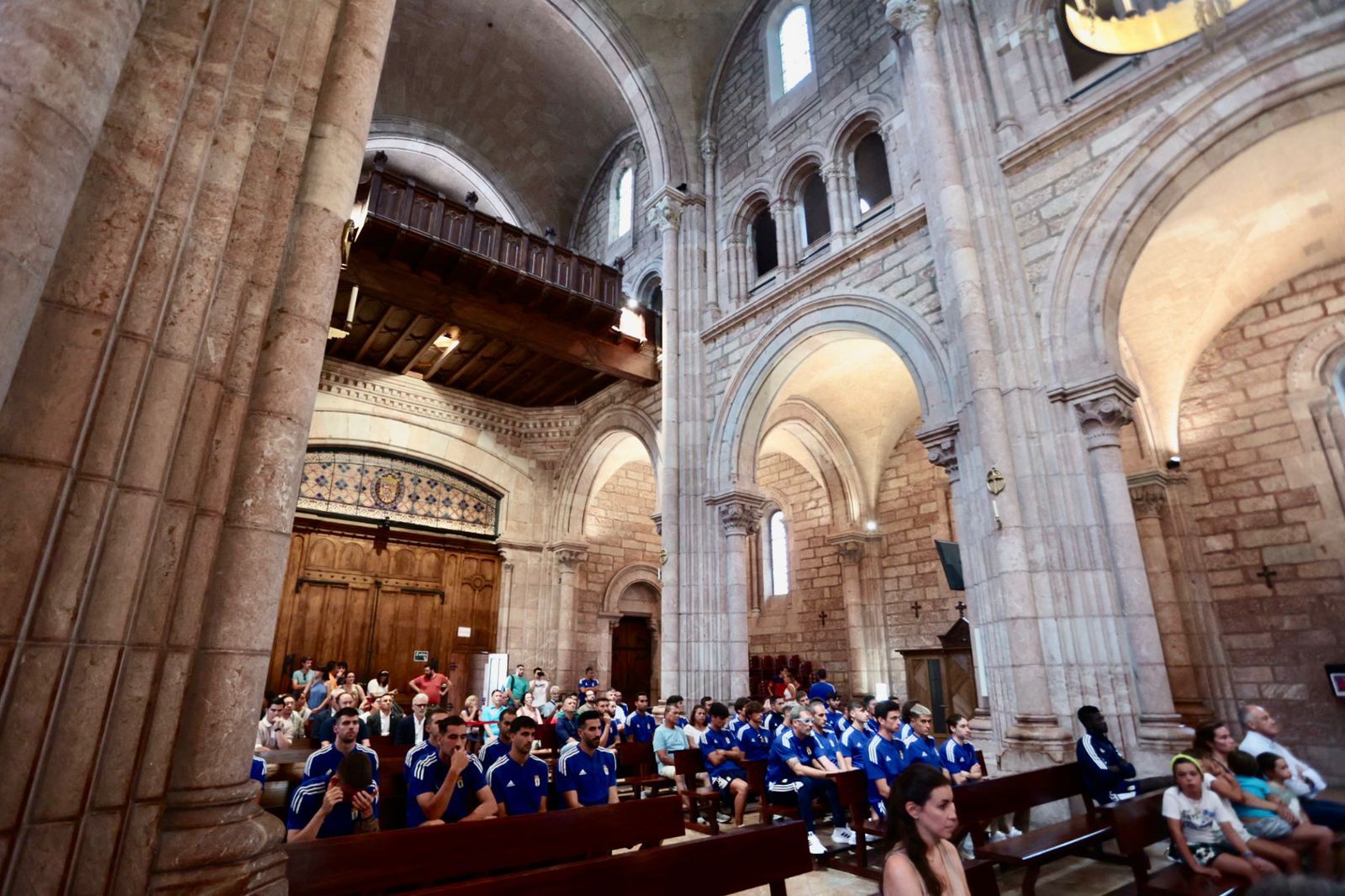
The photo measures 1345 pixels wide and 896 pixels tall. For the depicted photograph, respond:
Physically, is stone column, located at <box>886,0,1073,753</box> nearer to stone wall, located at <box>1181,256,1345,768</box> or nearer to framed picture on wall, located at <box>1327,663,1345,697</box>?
framed picture on wall, located at <box>1327,663,1345,697</box>

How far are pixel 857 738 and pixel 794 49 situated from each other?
11.2 meters

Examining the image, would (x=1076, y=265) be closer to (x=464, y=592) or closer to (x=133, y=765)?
(x=133, y=765)

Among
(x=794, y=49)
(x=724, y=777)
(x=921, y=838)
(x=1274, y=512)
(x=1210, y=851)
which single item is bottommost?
(x=724, y=777)

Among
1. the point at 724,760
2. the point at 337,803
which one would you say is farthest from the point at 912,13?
the point at 337,803

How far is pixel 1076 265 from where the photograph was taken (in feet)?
22.7

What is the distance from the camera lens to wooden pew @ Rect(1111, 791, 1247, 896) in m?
3.31

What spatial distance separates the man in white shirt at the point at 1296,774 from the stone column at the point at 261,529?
17.6 feet

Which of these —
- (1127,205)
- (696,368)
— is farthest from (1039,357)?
(696,368)

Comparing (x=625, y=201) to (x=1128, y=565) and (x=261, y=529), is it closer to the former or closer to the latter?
(x=1128, y=565)

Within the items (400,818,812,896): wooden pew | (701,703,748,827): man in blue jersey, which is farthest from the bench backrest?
(701,703,748,827): man in blue jersey

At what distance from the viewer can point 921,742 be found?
552 cm

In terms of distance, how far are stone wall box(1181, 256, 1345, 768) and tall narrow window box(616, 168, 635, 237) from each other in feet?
36.9

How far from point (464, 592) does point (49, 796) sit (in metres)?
12.3

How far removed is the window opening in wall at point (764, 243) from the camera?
39.9 ft
